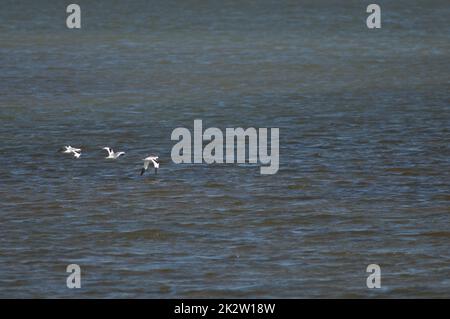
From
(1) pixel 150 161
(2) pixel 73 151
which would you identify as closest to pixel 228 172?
(1) pixel 150 161

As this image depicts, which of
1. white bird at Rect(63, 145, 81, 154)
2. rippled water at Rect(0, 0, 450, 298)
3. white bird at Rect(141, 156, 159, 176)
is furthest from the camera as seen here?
white bird at Rect(63, 145, 81, 154)

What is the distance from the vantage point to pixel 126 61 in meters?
53.0

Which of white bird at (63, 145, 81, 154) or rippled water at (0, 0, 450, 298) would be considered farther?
white bird at (63, 145, 81, 154)

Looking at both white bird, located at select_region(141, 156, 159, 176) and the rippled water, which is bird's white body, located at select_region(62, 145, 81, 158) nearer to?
the rippled water

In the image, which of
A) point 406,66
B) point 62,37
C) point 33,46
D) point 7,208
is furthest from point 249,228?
point 62,37

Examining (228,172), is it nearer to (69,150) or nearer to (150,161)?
(150,161)

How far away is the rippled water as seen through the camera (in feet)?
74.8

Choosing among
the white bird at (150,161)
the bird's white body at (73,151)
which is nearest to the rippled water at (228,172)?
the bird's white body at (73,151)

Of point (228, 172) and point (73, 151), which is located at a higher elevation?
point (73, 151)

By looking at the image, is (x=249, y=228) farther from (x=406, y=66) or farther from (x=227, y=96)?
(x=406, y=66)

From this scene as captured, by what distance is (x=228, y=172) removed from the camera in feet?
101

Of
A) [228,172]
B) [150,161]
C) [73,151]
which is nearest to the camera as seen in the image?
[150,161]

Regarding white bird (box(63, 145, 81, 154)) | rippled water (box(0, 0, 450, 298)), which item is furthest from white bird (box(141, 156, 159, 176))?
white bird (box(63, 145, 81, 154))

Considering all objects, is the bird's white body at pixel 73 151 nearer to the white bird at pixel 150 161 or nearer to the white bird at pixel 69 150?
the white bird at pixel 69 150
